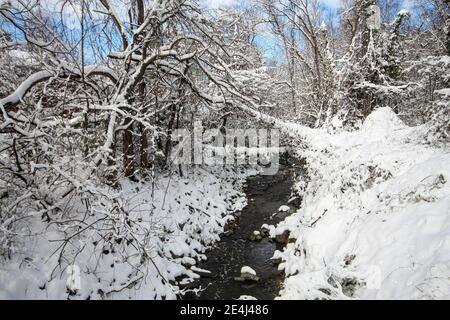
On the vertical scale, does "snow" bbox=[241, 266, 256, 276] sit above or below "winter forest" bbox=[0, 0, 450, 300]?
below

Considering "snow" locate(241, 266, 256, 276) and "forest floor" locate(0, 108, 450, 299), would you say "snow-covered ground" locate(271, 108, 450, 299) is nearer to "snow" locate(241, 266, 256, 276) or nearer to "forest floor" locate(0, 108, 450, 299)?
"forest floor" locate(0, 108, 450, 299)

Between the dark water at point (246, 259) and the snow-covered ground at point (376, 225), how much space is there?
0.43m

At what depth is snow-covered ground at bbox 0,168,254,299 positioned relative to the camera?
468 centimetres

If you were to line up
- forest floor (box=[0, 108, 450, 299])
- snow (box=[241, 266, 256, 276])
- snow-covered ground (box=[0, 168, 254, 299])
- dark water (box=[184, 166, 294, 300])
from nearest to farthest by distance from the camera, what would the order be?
forest floor (box=[0, 108, 450, 299]) → snow-covered ground (box=[0, 168, 254, 299]) → dark water (box=[184, 166, 294, 300]) → snow (box=[241, 266, 256, 276])

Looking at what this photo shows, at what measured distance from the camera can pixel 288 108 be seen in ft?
78.2

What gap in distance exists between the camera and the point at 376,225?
5238 mm

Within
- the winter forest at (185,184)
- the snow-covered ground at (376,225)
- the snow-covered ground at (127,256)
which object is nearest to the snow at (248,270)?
the winter forest at (185,184)

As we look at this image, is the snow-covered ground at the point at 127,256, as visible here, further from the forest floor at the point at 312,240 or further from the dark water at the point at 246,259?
the dark water at the point at 246,259

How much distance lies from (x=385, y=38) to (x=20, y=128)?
555 inches

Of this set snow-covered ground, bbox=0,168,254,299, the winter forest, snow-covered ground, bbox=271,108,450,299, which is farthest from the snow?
snow-covered ground, bbox=0,168,254,299

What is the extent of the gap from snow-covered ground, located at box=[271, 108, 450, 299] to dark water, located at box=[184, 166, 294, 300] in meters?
0.43

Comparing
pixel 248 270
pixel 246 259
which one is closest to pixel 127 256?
pixel 248 270

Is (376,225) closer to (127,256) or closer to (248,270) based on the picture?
(248,270)
